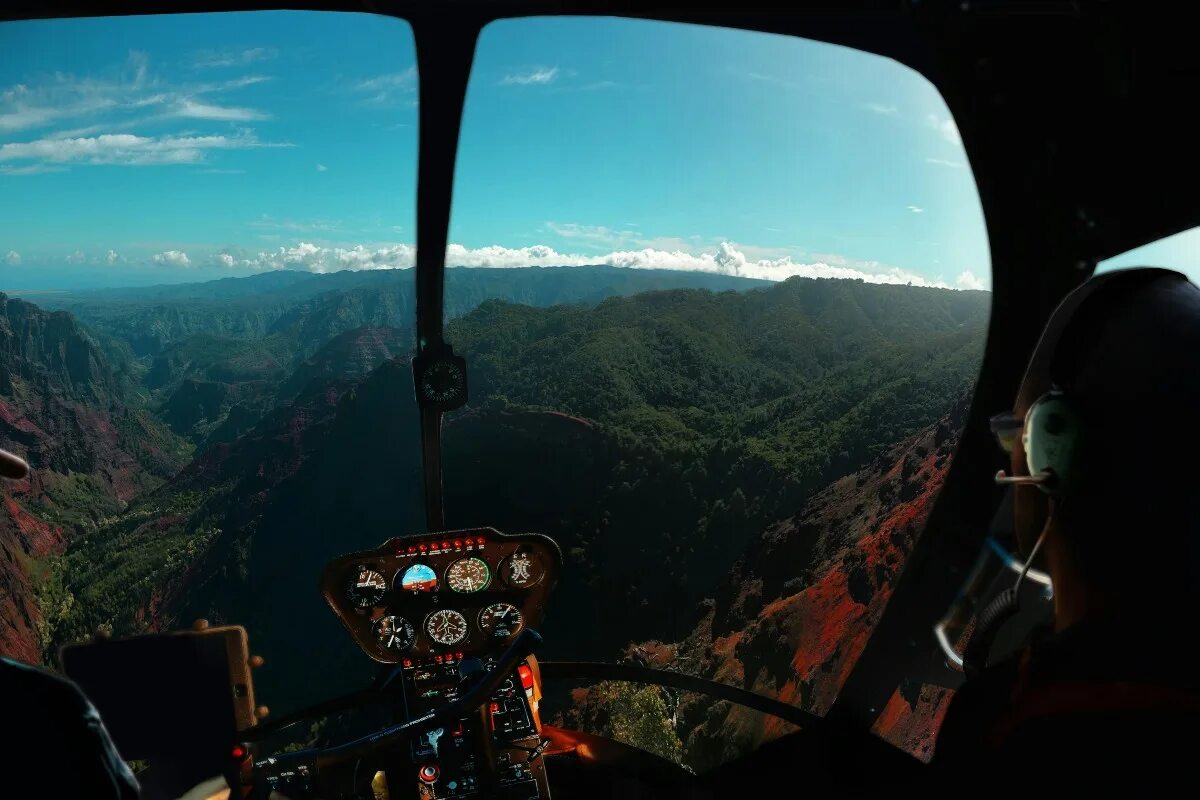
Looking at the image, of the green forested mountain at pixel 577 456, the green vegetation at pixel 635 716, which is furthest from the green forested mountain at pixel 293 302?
the green vegetation at pixel 635 716

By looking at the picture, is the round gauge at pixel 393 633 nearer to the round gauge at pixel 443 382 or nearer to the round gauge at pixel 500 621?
the round gauge at pixel 500 621

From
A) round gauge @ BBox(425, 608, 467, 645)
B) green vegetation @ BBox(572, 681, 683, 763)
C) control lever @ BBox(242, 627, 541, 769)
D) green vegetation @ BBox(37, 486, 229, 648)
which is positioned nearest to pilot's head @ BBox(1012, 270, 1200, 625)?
control lever @ BBox(242, 627, 541, 769)

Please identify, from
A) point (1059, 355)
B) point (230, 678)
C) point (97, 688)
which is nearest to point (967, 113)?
point (1059, 355)

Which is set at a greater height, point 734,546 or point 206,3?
point 206,3

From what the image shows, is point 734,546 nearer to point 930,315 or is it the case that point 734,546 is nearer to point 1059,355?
point 930,315

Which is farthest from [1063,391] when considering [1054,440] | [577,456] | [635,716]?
[577,456]

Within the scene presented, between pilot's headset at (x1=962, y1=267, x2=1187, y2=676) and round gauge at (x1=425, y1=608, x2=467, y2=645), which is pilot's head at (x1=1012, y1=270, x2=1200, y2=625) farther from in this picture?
round gauge at (x1=425, y1=608, x2=467, y2=645)

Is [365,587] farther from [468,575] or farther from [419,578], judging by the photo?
[468,575]
